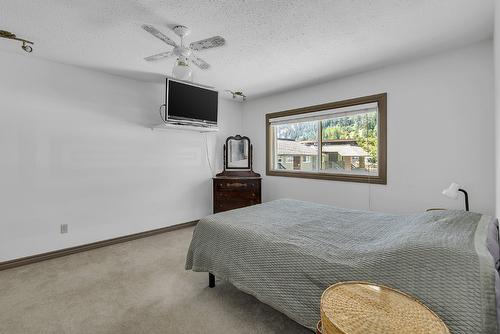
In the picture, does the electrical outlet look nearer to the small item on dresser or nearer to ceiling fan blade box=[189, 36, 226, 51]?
the small item on dresser

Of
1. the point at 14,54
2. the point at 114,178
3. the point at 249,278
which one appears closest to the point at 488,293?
the point at 249,278

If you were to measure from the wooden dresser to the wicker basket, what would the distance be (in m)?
3.11

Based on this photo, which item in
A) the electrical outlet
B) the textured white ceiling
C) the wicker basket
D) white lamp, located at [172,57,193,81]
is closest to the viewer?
the wicker basket

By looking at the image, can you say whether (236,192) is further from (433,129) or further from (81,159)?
(433,129)

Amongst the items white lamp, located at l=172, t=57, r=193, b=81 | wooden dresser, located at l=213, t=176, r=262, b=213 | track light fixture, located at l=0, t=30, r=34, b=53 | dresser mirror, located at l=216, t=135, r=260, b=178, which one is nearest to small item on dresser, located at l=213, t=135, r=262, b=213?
wooden dresser, located at l=213, t=176, r=262, b=213

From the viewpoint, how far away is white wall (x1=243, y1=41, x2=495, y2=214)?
8.18ft

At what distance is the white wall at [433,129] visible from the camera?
2494mm

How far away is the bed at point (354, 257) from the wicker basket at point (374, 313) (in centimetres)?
13

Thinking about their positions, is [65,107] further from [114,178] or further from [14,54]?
[114,178]

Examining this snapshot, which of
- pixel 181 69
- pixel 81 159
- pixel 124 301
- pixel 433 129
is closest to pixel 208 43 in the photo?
pixel 181 69

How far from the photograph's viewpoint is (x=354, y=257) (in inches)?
56.7

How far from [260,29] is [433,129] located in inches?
88.9

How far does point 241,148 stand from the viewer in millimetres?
4816

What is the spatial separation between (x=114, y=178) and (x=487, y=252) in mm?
3898
